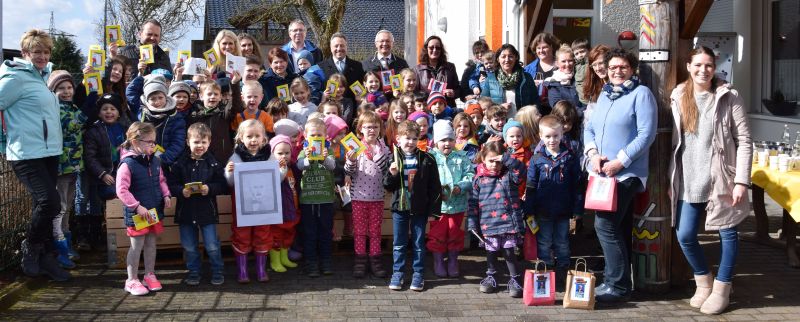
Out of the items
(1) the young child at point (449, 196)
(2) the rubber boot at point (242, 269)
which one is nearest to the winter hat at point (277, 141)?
(2) the rubber boot at point (242, 269)

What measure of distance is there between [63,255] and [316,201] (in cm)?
224

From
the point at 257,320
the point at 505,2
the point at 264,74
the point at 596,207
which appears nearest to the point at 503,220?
the point at 596,207

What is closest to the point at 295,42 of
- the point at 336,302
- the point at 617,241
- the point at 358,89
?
the point at 358,89

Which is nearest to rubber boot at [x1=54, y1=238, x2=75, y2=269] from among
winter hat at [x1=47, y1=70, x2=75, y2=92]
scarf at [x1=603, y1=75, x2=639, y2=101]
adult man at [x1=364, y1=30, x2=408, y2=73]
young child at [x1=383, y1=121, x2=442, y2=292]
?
winter hat at [x1=47, y1=70, x2=75, y2=92]

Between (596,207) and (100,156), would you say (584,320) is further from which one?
(100,156)

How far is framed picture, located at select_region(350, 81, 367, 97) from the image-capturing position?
8.07m

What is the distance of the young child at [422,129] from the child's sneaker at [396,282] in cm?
116

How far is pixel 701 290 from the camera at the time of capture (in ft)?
18.9

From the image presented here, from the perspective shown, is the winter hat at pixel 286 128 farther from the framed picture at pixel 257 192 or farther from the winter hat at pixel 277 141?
the framed picture at pixel 257 192

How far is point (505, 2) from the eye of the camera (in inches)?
485

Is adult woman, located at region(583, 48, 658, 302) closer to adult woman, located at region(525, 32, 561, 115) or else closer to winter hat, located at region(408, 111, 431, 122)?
winter hat, located at region(408, 111, 431, 122)

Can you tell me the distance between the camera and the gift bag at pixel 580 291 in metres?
5.67

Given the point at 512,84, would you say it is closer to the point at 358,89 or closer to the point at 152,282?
the point at 358,89

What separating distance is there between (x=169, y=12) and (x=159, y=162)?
2064 cm
